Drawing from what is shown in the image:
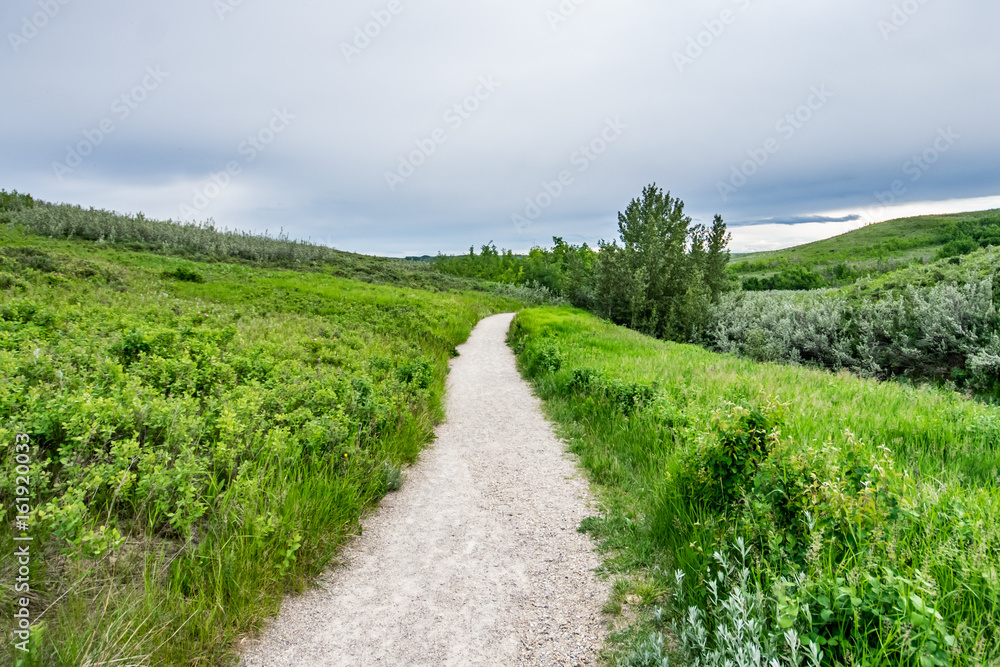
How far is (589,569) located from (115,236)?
52.9m

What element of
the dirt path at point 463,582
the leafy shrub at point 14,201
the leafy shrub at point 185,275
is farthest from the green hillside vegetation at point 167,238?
the dirt path at point 463,582

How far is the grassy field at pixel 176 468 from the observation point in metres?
2.83

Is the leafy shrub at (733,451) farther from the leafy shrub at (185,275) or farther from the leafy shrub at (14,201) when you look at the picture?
the leafy shrub at (14,201)

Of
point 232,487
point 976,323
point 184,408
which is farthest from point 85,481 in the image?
point 976,323

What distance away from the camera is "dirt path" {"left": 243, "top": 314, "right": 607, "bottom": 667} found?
308cm

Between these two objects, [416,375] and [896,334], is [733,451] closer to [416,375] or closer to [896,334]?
[416,375]

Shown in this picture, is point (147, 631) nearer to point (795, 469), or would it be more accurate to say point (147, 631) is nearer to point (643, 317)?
point (795, 469)

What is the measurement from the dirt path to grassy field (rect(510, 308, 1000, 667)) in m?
0.43

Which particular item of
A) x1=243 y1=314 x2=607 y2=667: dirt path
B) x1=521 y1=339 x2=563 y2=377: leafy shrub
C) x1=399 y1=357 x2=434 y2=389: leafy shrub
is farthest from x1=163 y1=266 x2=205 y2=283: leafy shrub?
x1=243 y1=314 x2=607 y2=667: dirt path

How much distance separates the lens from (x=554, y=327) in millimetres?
17922

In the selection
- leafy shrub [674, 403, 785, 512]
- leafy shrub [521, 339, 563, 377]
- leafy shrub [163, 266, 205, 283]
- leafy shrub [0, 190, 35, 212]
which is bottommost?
leafy shrub [521, 339, 563, 377]

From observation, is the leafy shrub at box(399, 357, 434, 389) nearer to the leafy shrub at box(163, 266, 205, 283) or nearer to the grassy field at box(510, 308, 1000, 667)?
the grassy field at box(510, 308, 1000, 667)

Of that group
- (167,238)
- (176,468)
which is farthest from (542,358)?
(167,238)

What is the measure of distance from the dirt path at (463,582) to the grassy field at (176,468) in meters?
0.35
